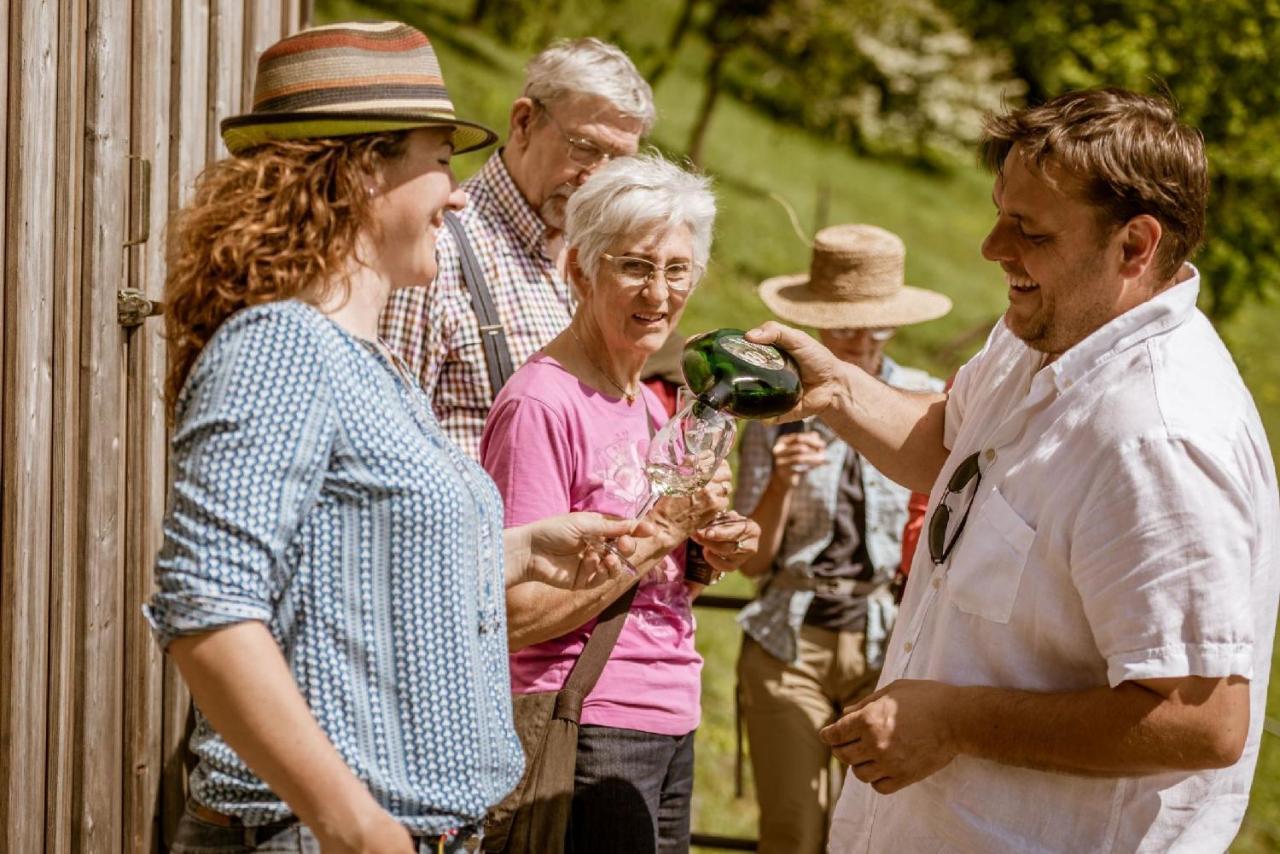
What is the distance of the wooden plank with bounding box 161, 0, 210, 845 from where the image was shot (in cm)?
341

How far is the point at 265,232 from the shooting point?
1965mm

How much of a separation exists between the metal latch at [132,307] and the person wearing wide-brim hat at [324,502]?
1.24m

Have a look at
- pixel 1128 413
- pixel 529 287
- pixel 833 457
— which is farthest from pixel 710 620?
pixel 1128 413

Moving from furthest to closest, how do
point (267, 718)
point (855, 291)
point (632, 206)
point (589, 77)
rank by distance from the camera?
point (855, 291)
point (589, 77)
point (632, 206)
point (267, 718)

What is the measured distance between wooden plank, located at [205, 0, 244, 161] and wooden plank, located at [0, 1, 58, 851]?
0.71m

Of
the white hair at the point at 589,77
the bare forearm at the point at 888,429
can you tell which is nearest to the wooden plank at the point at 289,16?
the white hair at the point at 589,77

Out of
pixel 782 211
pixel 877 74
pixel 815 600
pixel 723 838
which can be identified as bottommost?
pixel 723 838

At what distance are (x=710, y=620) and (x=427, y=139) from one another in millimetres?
6828

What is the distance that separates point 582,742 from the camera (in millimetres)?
2965

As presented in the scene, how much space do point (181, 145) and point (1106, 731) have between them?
256 centimetres

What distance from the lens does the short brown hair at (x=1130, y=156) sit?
240 centimetres

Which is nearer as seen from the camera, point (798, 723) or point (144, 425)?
point (144, 425)

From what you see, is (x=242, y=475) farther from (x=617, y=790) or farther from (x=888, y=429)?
(x=888, y=429)

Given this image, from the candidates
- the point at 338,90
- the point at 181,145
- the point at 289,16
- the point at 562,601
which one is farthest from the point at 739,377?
the point at 289,16
